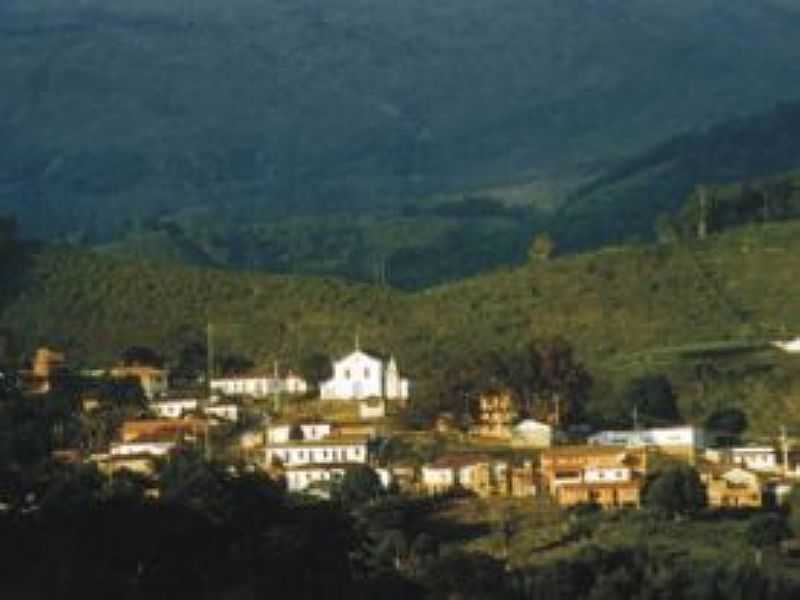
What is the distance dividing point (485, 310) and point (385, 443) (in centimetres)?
2114

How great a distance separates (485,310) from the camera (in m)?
98.4

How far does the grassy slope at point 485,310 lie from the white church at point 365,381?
1221 mm

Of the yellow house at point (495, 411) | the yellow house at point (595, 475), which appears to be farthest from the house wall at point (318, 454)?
the yellow house at point (595, 475)

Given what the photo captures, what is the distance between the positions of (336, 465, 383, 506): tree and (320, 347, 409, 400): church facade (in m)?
13.1

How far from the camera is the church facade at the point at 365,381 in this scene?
8619cm

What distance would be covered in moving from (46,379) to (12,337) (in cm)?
1065

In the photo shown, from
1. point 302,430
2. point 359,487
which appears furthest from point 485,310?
point 359,487

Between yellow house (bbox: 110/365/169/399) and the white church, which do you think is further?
yellow house (bbox: 110/365/169/399)

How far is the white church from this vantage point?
283 ft

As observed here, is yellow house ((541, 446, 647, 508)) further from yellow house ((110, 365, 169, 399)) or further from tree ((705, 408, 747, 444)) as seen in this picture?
yellow house ((110, 365, 169, 399))

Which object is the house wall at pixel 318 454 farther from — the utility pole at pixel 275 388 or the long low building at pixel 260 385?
the long low building at pixel 260 385

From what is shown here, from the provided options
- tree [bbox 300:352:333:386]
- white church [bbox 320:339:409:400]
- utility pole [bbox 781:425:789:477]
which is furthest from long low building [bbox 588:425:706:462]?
tree [bbox 300:352:333:386]

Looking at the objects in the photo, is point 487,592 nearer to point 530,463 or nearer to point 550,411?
point 530,463

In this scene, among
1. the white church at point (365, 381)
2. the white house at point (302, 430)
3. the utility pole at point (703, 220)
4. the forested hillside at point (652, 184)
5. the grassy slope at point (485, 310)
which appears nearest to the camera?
the white house at point (302, 430)
